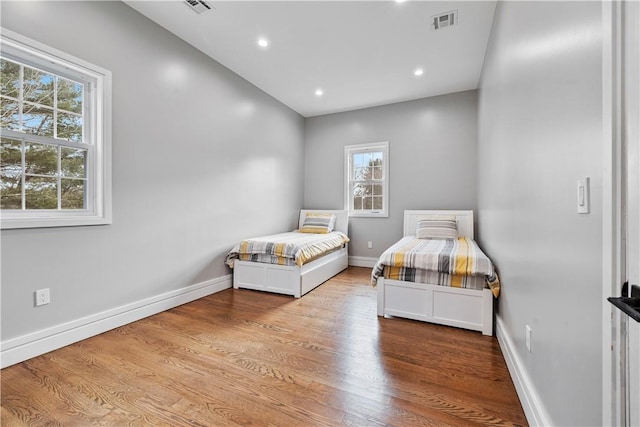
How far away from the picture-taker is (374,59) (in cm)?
323

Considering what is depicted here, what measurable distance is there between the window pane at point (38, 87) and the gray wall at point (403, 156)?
12.1ft

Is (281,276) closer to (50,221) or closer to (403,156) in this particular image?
(50,221)

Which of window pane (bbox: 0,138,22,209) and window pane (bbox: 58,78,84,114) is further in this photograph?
window pane (bbox: 58,78,84,114)

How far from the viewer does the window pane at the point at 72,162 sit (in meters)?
2.08

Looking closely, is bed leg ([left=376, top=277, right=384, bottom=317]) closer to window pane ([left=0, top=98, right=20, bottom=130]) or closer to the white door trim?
the white door trim

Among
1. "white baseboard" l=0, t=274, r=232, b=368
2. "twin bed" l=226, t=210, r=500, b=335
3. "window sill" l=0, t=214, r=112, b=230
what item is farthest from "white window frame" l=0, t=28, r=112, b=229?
"twin bed" l=226, t=210, r=500, b=335

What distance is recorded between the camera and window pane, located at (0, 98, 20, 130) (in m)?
1.81

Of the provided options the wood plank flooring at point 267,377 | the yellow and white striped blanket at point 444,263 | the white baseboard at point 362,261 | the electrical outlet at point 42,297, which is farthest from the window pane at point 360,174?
the electrical outlet at point 42,297

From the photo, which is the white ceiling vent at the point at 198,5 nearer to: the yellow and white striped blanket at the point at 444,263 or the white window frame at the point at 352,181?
the yellow and white striped blanket at the point at 444,263

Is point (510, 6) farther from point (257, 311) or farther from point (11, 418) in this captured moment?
point (11, 418)

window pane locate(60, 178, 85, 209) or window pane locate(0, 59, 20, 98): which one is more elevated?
window pane locate(0, 59, 20, 98)

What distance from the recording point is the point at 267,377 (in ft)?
5.43

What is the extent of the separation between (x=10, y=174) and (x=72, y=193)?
355 mm

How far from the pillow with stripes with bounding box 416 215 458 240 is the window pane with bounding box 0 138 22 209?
4030 millimetres
